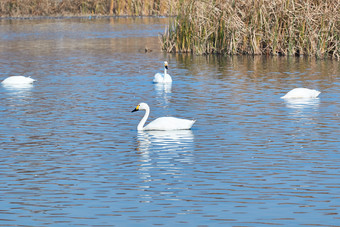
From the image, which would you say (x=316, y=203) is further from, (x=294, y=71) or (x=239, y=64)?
(x=239, y=64)

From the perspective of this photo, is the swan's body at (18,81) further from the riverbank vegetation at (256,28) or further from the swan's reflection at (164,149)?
the swan's reflection at (164,149)

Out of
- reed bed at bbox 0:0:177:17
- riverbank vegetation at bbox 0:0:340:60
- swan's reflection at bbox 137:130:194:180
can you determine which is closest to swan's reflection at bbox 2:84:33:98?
swan's reflection at bbox 137:130:194:180

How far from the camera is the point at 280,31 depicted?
31.2 metres

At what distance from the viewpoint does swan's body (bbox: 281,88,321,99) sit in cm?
2019

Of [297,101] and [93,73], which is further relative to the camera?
[93,73]

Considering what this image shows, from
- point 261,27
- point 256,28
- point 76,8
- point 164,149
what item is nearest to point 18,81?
point 256,28

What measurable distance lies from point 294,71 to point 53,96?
9.77 meters

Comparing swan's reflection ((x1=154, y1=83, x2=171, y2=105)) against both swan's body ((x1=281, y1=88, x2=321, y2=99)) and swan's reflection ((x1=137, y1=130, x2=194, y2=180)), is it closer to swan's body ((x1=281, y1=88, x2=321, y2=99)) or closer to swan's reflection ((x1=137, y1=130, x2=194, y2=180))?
swan's body ((x1=281, y1=88, x2=321, y2=99))

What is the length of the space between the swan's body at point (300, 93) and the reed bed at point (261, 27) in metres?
9.96

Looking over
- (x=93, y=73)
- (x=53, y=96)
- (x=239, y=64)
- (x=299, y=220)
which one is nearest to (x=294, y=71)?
(x=239, y=64)

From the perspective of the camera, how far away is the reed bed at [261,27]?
3009 centimetres

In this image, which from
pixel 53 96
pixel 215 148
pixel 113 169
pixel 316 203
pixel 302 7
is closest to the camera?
pixel 316 203

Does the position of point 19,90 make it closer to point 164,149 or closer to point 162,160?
point 164,149

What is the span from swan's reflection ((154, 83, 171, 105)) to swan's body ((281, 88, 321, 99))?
130 inches
